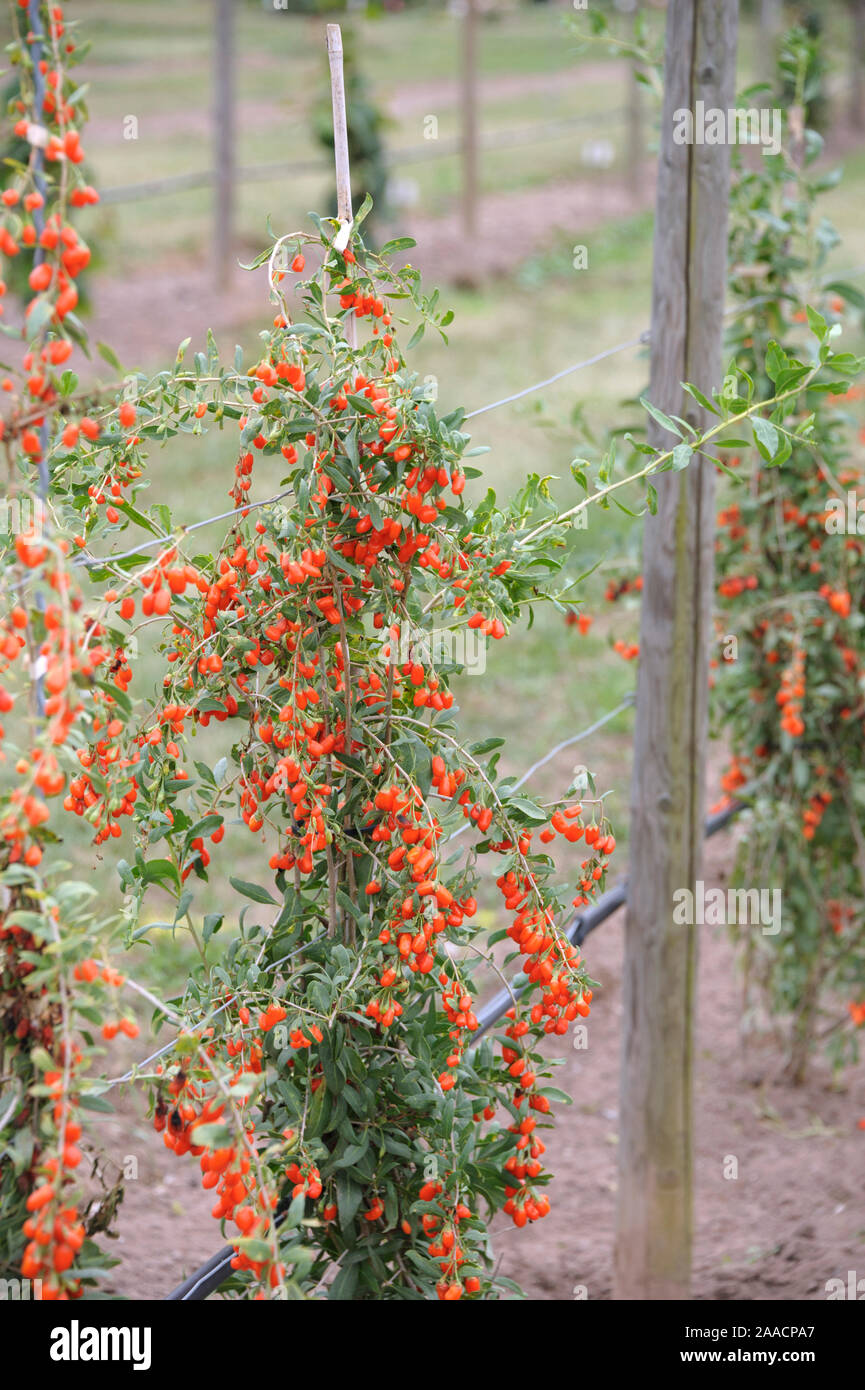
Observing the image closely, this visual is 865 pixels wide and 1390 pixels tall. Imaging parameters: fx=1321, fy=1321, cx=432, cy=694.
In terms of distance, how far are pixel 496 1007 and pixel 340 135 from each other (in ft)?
3.99

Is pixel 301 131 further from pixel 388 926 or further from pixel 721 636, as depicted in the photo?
pixel 388 926

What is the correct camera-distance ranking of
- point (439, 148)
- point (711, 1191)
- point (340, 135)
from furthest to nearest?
point (439, 148) < point (711, 1191) < point (340, 135)

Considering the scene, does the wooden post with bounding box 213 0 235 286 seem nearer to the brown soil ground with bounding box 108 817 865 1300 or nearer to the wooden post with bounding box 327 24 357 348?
the brown soil ground with bounding box 108 817 865 1300

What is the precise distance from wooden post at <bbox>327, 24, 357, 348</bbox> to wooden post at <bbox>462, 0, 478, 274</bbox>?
25.0ft

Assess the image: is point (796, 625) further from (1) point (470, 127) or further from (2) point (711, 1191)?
(1) point (470, 127)

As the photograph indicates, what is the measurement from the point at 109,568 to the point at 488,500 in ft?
1.42

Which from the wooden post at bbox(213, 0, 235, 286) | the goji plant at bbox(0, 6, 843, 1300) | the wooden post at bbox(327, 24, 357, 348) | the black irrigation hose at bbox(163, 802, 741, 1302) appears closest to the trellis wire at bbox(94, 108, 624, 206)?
the wooden post at bbox(213, 0, 235, 286)

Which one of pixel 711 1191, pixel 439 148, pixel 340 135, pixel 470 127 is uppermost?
pixel 439 148

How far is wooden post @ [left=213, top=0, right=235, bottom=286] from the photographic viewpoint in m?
7.96

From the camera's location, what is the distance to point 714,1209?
277 cm

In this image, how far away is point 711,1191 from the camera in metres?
2.82

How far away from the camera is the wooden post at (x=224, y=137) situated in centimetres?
796

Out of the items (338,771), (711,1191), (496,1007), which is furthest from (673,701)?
(711,1191)
